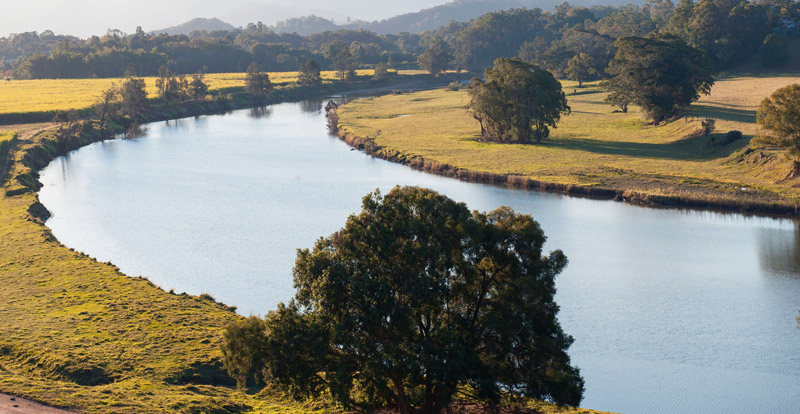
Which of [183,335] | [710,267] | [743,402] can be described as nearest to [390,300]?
[183,335]

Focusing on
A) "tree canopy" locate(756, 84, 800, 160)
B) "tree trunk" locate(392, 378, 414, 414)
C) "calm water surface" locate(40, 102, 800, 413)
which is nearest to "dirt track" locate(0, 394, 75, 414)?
"tree trunk" locate(392, 378, 414, 414)

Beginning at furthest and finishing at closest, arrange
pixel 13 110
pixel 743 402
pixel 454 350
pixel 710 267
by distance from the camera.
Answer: pixel 13 110 → pixel 710 267 → pixel 743 402 → pixel 454 350

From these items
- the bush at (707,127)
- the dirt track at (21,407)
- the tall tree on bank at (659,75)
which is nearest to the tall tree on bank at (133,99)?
the tall tree on bank at (659,75)

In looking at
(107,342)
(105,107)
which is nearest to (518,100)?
(107,342)

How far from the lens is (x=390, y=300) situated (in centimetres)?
2323

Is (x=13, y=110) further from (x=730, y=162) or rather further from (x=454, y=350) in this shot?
(x=454, y=350)

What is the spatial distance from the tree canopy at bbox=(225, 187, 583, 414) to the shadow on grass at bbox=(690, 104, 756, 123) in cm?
7405

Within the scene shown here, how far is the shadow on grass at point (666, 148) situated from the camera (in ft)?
243

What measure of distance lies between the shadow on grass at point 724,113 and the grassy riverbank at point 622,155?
0.41ft

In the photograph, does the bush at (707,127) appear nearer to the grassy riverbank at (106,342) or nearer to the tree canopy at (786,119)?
the tree canopy at (786,119)

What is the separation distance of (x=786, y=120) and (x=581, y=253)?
2306cm

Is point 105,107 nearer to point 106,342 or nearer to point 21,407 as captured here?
point 106,342

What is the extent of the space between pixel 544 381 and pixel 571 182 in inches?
1777

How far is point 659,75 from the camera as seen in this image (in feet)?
295
